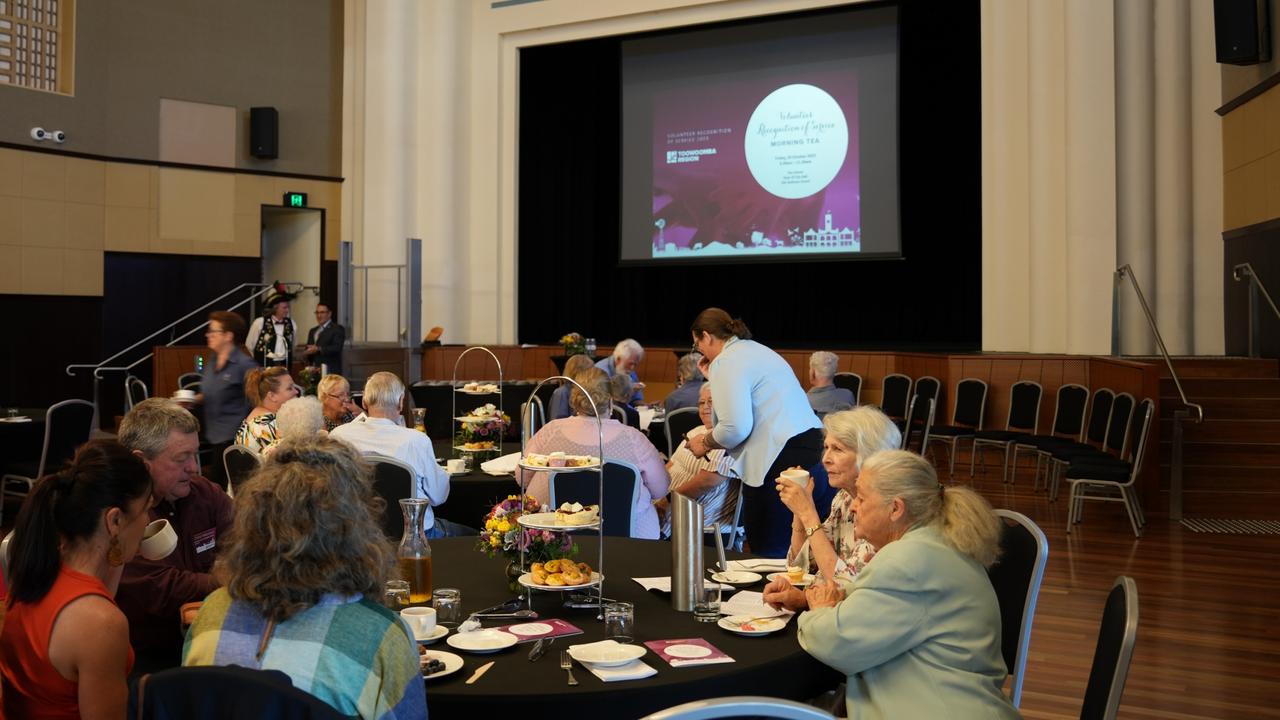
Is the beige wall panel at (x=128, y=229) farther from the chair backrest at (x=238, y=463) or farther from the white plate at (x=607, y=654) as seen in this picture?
the white plate at (x=607, y=654)

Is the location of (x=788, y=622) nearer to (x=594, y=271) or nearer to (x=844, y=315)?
(x=844, y=315)

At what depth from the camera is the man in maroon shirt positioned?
8.29 ft

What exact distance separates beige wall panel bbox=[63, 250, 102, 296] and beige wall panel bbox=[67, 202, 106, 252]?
0.10 metres

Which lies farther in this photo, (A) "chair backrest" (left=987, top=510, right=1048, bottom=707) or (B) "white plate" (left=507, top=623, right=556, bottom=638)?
(A) "chair backrest" (left=987, top=510, right=1048, bottom=707)

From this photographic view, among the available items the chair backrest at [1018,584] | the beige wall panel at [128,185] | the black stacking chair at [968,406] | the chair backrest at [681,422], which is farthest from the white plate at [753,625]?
the beige wall panel at [128,185]

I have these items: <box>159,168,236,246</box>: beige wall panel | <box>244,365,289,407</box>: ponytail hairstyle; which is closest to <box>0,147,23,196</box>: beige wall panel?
<box>159,168,236,246</box>: beige wall panel

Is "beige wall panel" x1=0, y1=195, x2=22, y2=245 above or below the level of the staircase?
above

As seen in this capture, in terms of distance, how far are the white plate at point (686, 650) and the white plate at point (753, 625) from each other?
0.16m

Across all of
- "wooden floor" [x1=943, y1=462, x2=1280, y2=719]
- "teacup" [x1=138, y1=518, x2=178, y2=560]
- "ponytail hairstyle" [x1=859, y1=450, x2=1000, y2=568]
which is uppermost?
"ponytail hairstyle" [x1=859, y1=450, x2=1000, y2=568]

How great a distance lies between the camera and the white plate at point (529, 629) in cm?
245

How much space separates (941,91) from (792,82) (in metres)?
1.89

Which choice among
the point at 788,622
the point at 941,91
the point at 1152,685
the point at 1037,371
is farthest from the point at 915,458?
the point at 941,91

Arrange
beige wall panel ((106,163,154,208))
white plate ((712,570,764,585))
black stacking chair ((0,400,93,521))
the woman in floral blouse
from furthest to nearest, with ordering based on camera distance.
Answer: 1. beige wall panel ((106,163,154,208))
2. black stacking chair ((0,400,93,521))
3. the woman in floral blouse
4. white plate ((712,570,764,585))

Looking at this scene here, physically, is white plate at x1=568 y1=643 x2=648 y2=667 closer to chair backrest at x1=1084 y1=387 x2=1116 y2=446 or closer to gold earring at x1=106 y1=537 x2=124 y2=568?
gold earring at x1=106 y1=537 x2=124 y2=568
